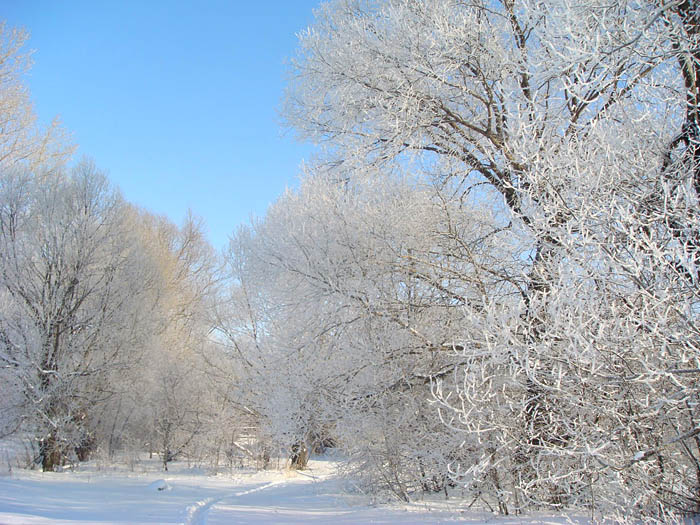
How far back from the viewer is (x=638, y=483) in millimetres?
3857

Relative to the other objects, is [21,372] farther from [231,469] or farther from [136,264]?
[231,469]

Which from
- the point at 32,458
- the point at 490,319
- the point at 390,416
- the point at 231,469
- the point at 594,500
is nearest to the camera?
the point at 490,319

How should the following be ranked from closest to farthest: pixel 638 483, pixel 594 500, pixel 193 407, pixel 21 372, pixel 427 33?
pixel 638 483 → pixel 594 500 → pixel 427 33 → pixel 21 372 → pixel 193 407

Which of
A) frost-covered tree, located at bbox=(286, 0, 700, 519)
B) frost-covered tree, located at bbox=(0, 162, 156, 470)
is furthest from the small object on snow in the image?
frost-covered tree, located at bbox=(286, 0, 700, 519)

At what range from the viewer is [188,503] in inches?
384

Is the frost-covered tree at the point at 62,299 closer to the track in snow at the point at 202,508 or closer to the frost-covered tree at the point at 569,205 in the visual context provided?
the track in snow at the point at 202,508

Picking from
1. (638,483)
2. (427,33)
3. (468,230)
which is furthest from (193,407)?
(638,483)

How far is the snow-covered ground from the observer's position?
651cm

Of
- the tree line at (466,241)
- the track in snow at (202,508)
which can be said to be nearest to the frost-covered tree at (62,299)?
the track in snow at (202,508)

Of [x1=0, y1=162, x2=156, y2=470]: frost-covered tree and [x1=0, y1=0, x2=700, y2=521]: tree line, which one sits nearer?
[x1=0, y1=0, x2=700, y2=521]: tree line

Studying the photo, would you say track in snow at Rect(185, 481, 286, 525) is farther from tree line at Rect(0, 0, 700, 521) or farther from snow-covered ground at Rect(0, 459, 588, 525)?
tree line at Rect(0, 0, 700, 521)

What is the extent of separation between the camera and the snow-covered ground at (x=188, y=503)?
6508 millimetres

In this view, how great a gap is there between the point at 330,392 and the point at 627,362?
4532mm

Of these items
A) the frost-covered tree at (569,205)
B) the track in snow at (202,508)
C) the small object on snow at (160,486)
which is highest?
the frost-covered tree at (569,205)
